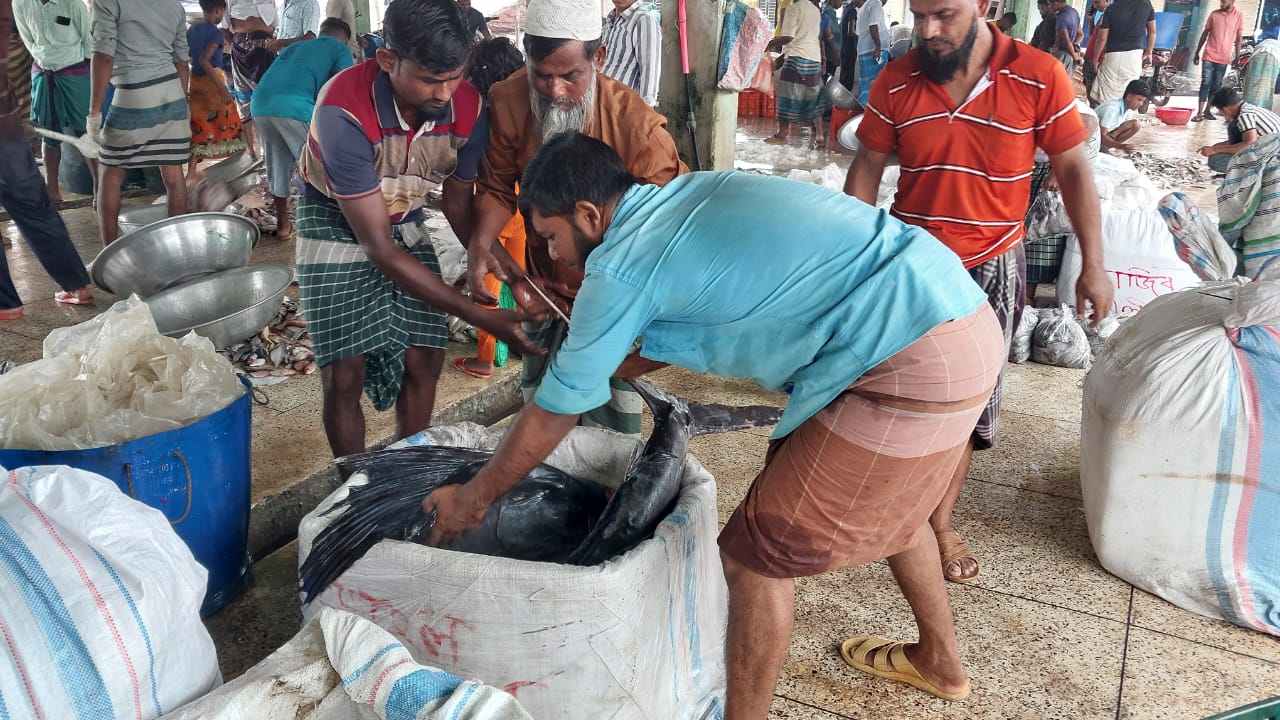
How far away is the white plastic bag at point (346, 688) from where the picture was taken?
1.21 m

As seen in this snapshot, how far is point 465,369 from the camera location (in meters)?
3.85

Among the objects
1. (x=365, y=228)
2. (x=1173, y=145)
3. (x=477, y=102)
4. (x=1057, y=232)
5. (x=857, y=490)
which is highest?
(x=477, y=102)

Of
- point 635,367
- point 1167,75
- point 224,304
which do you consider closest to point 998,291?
point 635,367

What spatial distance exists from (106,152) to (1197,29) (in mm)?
20296

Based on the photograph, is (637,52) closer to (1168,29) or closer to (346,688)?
(346,688)

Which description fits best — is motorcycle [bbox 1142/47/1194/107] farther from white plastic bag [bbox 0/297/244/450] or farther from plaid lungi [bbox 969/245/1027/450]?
white plastic bag [bbox 0/297/244/450]

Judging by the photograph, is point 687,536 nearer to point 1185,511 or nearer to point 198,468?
point 198,468

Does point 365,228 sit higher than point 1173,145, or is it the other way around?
point 365,228

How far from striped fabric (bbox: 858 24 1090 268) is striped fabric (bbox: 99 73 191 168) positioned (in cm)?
409

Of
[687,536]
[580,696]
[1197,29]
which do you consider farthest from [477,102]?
[1197,29]

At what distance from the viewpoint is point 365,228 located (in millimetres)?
2289

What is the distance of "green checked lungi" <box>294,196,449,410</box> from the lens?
2.46 m

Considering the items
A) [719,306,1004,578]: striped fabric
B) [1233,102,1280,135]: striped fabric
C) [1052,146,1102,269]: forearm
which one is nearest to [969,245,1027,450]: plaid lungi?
[1052,146,1102,269]: forearm

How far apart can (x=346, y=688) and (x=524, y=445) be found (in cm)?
50
